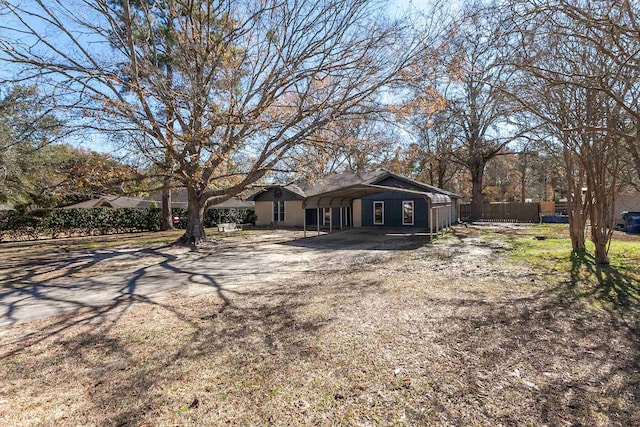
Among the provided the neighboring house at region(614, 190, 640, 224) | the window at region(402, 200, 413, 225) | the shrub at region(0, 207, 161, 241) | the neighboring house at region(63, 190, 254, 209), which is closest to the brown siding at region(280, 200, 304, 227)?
the neighboring house at region(63, 190, 254, 209)

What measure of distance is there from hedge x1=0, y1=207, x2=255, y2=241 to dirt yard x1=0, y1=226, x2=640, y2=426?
39.3ft

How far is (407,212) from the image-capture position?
20109 mm

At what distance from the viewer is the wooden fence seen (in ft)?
84.4

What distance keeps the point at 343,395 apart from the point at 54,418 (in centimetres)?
239

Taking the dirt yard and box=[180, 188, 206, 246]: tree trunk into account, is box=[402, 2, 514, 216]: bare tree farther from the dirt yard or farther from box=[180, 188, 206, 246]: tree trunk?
box=[180, 188, 206, 246]: tree trunk

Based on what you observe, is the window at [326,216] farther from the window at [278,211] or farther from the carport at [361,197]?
the window at [278,211]

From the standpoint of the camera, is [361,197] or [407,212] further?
[361,197]

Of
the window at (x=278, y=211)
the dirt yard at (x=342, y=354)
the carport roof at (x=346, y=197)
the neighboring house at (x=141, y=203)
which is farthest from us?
the neighboring house at (x=141, y=203)

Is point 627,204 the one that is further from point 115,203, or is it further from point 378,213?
point 115,203

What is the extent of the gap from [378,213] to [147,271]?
1509 centimetres

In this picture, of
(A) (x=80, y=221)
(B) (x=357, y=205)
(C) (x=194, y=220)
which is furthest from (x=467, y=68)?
(A) (x=80, y=221)

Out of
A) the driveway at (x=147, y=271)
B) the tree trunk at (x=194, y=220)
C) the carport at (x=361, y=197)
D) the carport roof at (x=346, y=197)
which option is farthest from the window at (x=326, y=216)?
the tree trunk at (x=194, y=220)

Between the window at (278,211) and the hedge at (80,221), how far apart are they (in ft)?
16.3

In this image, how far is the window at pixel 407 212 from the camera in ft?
65.7
